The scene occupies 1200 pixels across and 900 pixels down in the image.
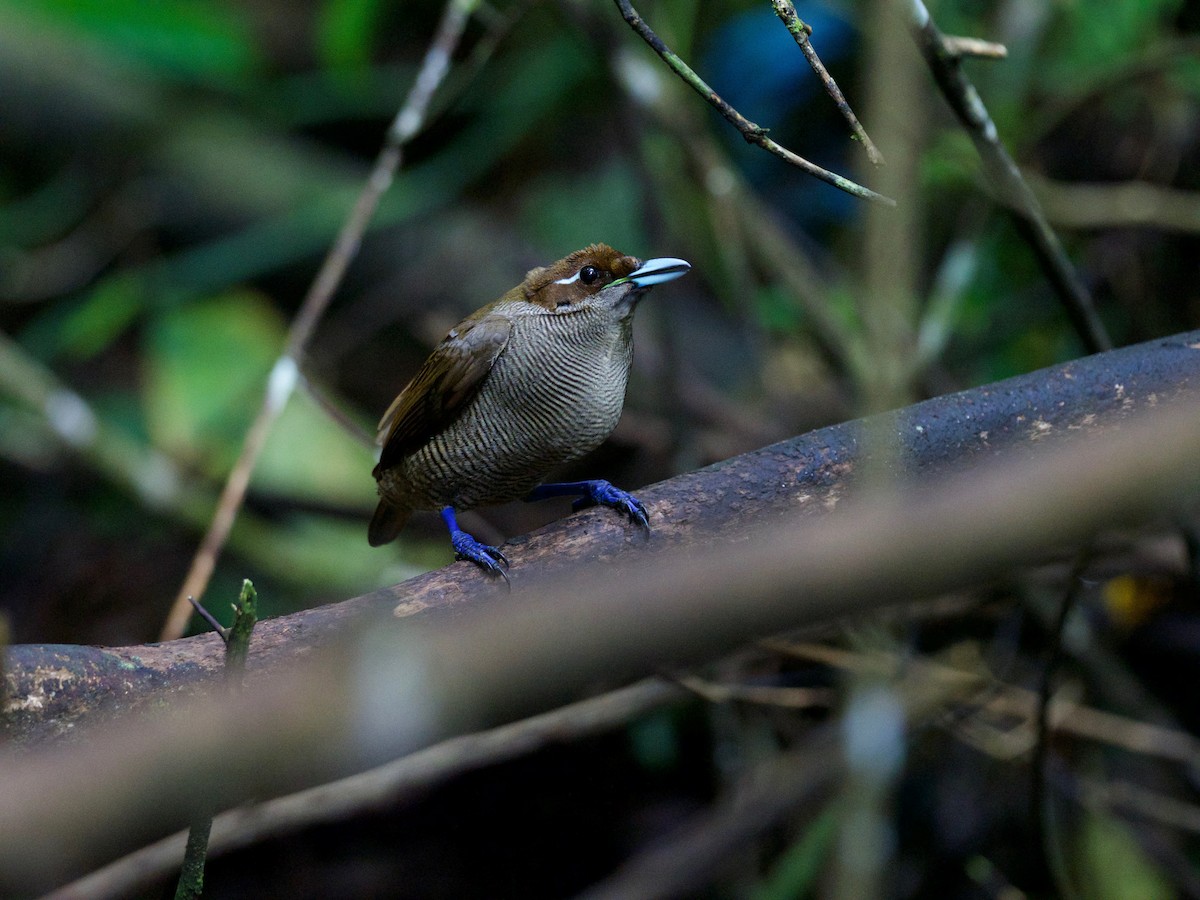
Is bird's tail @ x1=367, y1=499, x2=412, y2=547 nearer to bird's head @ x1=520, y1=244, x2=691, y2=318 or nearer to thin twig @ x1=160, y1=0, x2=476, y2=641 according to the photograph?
thin twig @ x1=160, y1=0, x2=476, y2=641

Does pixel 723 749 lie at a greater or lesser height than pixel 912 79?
lesser

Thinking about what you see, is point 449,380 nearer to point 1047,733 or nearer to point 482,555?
Answer: point 482,555

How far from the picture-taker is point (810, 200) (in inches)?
233

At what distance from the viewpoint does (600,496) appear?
259 cm

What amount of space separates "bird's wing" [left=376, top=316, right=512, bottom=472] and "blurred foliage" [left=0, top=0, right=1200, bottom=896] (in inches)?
30.1

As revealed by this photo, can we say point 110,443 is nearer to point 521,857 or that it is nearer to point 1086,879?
point 521,857

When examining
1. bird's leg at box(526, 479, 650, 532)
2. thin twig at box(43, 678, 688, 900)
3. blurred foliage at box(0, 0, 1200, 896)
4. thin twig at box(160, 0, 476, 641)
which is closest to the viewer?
bird's leg at box(526, 479, 650, 532)

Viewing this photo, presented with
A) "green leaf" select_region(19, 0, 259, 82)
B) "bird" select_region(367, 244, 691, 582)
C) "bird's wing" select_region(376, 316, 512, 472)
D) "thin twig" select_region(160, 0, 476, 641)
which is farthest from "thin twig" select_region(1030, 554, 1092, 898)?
"green leaf" select_region(19, 0, 259, 82)

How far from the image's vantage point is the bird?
9.06 feet

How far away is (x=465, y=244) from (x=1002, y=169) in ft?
12.1

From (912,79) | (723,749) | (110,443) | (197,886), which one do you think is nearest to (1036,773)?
(723,749)

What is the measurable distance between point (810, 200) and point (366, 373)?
2.57 m

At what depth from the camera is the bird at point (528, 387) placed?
2.76 meters

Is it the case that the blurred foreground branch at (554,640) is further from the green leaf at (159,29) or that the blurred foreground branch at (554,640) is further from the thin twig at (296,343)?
the green leaf at (159,29)
